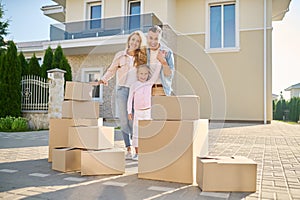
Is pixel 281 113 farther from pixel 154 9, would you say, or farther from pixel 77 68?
pixel 77 68

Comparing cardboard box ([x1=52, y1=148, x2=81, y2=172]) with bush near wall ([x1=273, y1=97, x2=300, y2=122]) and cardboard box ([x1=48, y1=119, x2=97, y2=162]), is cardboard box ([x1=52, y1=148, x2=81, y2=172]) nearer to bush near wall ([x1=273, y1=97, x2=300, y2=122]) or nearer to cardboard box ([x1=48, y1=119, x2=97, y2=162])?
cardboard box ([x1=48, y1=119, x2=97, y2=162])

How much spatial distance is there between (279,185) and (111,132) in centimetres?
156

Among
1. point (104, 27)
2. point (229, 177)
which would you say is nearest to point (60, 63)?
point (104, 27)

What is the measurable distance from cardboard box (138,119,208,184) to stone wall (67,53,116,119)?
6.87 m

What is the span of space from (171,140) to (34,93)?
Result: 6915 mm

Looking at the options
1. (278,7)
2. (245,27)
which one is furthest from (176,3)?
(278,7)

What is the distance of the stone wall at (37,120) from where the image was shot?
7.65m

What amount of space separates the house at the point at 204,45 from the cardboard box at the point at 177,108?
22.9ft

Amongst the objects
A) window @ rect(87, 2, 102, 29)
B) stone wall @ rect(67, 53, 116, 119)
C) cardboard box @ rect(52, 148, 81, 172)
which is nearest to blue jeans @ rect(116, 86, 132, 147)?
cardboard box @ rect(52, 148, 81, 172)

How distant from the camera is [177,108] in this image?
2229 millimetres

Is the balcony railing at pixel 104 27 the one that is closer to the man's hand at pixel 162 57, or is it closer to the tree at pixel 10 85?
the tree at pixel 10 85

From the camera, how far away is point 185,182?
215 cm

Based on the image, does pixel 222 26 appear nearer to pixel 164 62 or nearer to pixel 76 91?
pixel 164 62

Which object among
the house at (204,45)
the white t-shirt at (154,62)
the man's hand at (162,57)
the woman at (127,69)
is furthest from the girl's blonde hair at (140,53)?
the house at (204,45)
